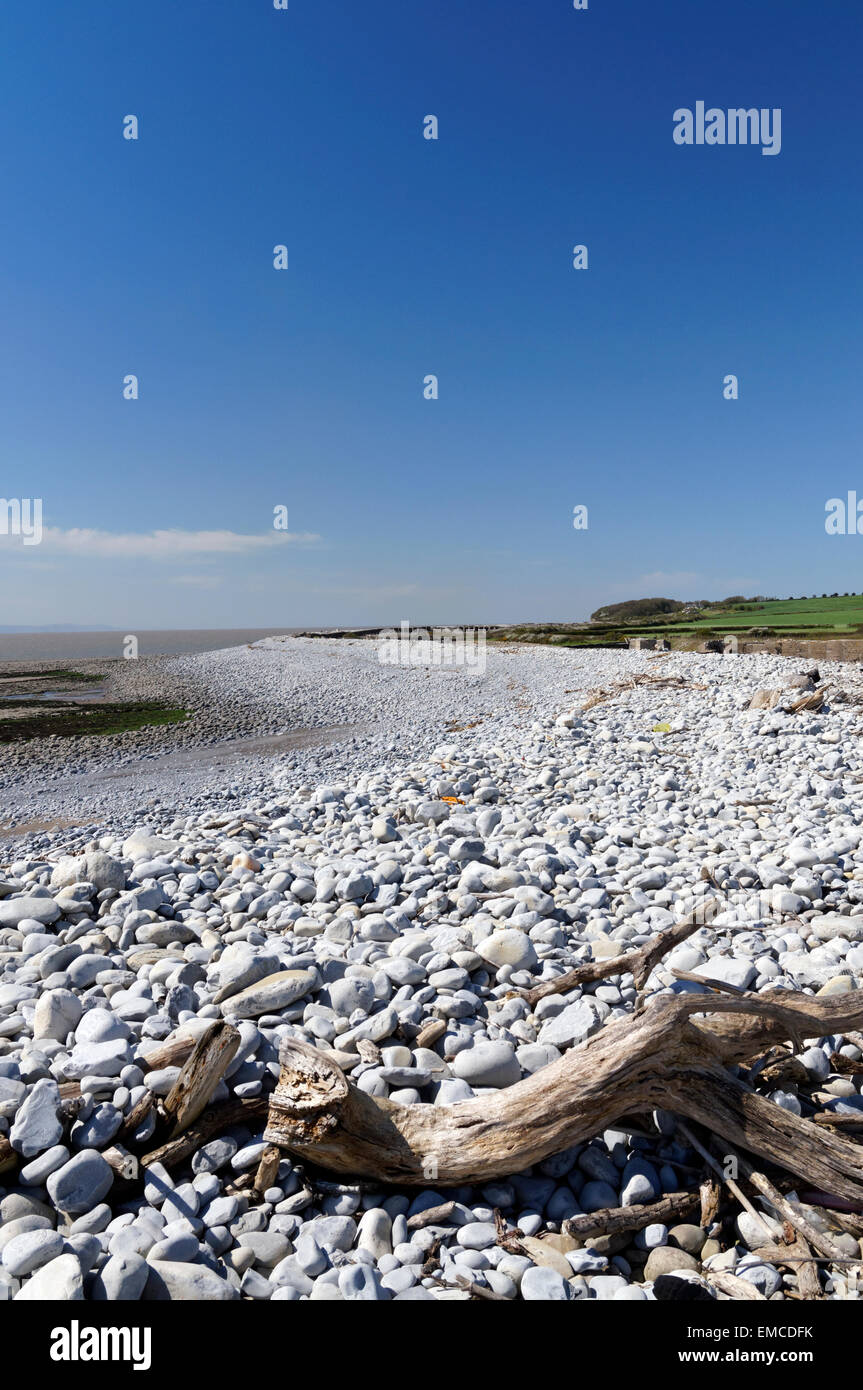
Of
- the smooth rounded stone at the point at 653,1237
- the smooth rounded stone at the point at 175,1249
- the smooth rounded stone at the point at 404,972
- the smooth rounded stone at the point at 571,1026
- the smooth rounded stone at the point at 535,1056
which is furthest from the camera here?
the smooth rounded stone at the point at 404,972

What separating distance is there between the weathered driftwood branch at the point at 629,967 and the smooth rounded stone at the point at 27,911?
12.7 feet

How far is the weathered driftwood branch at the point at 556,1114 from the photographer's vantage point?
2.81 metres

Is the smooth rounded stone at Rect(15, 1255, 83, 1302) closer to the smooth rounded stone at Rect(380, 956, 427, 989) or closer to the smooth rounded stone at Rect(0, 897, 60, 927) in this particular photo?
the smooth rounded stone at Rect(380, 956, 427, 989)

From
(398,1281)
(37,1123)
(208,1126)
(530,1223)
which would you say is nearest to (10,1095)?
(37,1123)

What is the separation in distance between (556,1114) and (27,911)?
4562 mm

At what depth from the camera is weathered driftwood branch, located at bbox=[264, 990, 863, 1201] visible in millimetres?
2807

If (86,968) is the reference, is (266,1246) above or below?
below

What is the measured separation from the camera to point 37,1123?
2.90 meters

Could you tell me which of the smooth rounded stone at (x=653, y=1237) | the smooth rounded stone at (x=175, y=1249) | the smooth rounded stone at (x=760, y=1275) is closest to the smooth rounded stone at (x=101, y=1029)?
the smooth rounded stone at (x=175, y=1249)

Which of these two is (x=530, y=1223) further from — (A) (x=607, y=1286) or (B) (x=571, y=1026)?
(B) (x=571, y=1026)

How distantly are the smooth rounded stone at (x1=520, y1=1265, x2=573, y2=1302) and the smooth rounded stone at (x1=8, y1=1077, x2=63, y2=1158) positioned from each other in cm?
198

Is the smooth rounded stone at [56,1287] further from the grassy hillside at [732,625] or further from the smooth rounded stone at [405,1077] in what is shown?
the grassy hillside at [732,625]

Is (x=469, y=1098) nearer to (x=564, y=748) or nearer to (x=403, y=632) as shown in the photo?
(x=564, y=748)

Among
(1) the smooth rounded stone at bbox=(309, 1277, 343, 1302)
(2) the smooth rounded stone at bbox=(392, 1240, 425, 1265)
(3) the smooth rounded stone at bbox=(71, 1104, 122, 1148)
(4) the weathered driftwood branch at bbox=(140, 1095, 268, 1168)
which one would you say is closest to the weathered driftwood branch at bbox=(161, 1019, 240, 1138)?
(4) the weathered driftwood branch at bbox=(140, 1095, 268, 1168)
